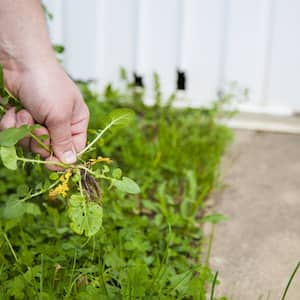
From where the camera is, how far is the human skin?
139 centimetres

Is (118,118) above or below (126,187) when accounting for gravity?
above

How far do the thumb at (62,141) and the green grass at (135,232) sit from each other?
107 millimetres

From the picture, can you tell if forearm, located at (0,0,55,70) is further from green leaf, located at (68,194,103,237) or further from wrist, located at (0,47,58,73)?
green leaf, located at (68,194,103,237)

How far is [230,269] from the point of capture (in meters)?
1.76

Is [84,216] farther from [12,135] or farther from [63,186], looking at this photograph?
[12,135]

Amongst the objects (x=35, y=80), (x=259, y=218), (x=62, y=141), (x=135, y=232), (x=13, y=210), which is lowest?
(x=259, y=218)

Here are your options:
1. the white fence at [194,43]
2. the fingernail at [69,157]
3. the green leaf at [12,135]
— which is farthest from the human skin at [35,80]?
the white fence at [194,43]

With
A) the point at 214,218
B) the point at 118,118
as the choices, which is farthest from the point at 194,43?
the point at 118,118

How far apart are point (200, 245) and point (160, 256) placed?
159 millimetres

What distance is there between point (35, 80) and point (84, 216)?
0.30 metres

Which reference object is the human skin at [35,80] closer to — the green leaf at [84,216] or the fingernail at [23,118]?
the fingernail at [23,118]

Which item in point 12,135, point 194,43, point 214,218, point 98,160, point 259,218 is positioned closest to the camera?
point 12,135

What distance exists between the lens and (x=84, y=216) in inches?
51.9

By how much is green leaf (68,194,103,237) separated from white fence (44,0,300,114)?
175 centimetres
